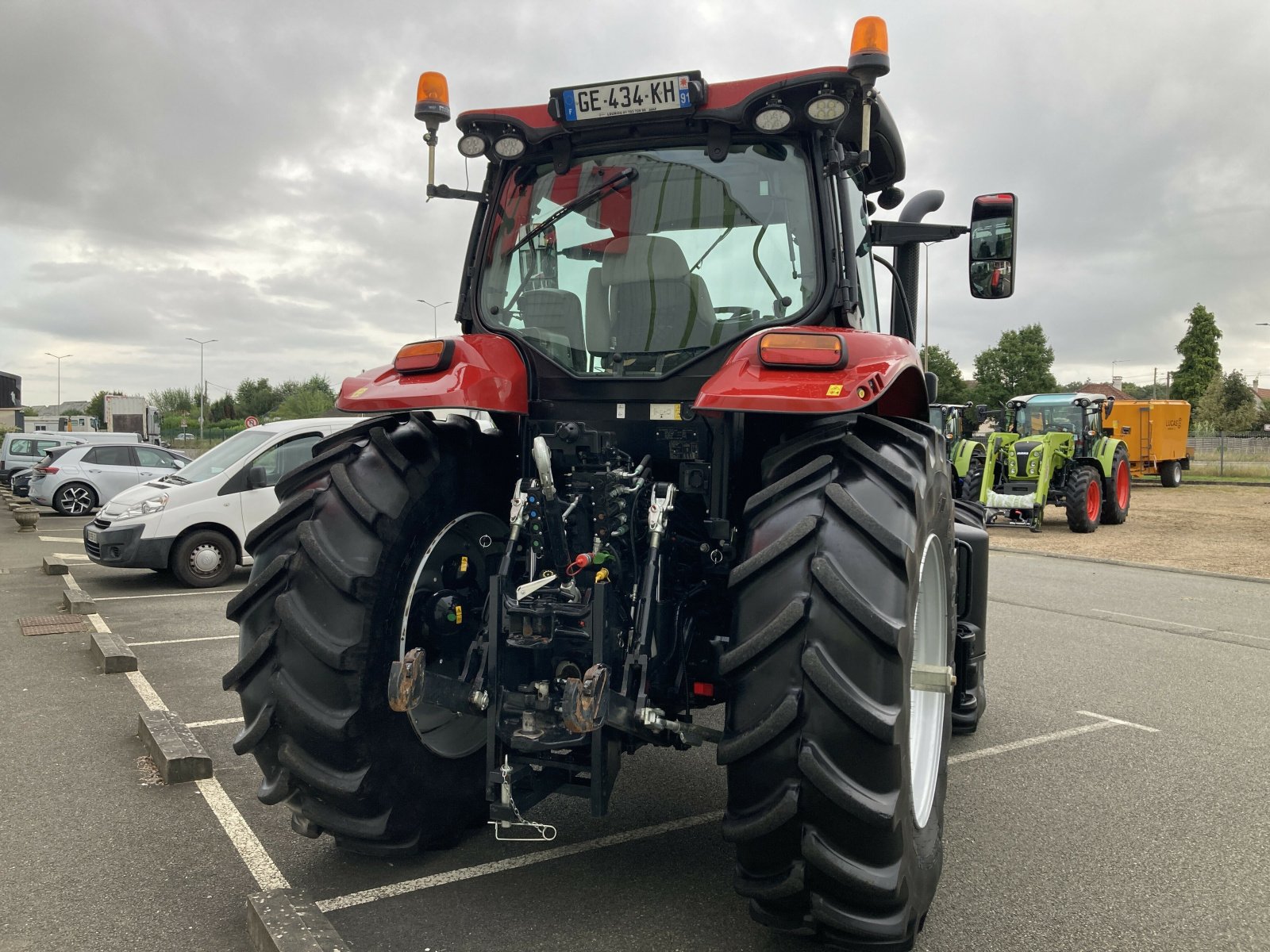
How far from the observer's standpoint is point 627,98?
11.8 feet

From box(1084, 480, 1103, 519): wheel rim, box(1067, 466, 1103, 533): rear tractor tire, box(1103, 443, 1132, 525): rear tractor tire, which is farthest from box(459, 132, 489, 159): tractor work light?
box(1103, 443, 1132, 525): rear tractor tire

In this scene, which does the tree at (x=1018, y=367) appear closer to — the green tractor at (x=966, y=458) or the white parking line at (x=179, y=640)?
the green tractor at (x=966, y=458)

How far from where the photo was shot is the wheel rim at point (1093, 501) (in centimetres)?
1861

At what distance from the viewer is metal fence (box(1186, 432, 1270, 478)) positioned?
39281 mm

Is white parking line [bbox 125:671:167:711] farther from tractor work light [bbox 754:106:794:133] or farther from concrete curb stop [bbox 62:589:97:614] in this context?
tractor work light [bbox 754:106:794:133]

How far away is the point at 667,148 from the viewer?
3.72 m

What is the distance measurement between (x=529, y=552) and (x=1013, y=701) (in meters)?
4.24

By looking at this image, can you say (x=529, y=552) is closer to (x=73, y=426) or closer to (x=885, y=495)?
(x=885, y=495)

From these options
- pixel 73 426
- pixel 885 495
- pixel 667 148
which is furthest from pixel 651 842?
pixel 73 426

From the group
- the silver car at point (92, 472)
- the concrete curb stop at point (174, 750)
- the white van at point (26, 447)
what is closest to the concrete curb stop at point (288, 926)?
the concrete curb stop at point (174, 750)

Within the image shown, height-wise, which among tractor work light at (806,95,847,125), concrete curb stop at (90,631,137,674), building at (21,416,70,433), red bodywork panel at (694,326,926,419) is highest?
tractor work light at (806,95,847,125)

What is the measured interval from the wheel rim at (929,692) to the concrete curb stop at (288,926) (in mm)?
1905

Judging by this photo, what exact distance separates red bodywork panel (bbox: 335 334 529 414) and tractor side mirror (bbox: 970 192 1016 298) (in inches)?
80.6

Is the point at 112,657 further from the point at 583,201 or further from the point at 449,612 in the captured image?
the point at 583,201
